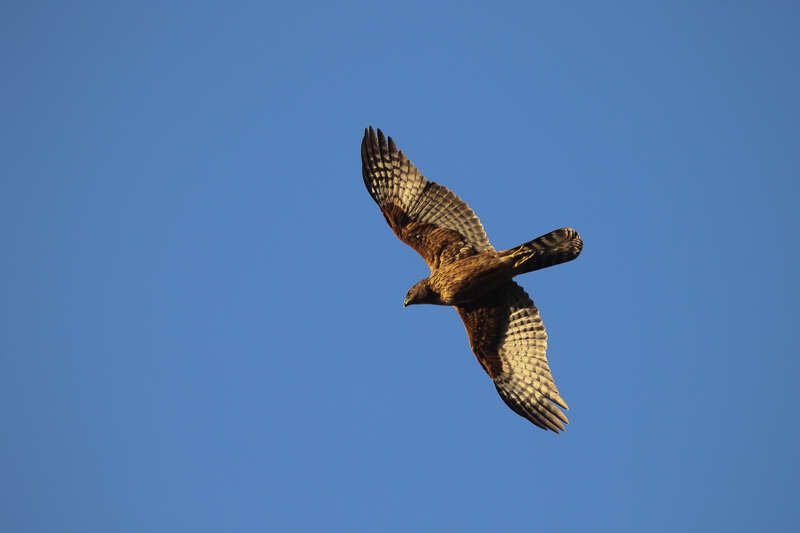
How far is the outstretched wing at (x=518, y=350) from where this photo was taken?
11945 millimetres

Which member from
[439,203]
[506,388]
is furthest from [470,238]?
[506,388]

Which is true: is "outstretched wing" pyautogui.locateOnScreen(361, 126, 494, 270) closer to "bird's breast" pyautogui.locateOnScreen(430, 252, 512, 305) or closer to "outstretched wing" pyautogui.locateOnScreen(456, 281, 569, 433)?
"bird's breast" pyautogui.locateOnScreen(430, 252, 512, 305)

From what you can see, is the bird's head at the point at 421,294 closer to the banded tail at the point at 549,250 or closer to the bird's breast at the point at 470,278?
the bird's breast at the point at 470,278

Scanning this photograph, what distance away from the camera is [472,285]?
1154 centimetres

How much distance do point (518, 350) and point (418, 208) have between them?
278 centimetres

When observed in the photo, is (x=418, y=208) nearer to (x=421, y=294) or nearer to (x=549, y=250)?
(x=421, y=294)

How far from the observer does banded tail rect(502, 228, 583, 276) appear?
36.0 ft

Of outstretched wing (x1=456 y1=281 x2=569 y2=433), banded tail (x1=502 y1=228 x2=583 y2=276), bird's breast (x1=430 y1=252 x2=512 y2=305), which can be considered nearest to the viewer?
banded tail (x1=502 y1=228 x2=583 y2=276)

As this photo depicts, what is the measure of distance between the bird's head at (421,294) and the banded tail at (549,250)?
136 cm

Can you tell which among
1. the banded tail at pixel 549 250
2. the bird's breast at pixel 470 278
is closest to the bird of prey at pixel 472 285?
the bird's breast at pixel 470 278

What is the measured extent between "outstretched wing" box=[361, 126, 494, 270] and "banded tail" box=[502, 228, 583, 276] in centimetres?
84

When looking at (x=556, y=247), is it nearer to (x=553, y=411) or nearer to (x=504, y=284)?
(x=504, y=284)

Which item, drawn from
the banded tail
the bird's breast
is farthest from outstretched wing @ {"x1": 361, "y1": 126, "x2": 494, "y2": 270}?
the banded tail

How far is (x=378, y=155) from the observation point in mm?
12641
